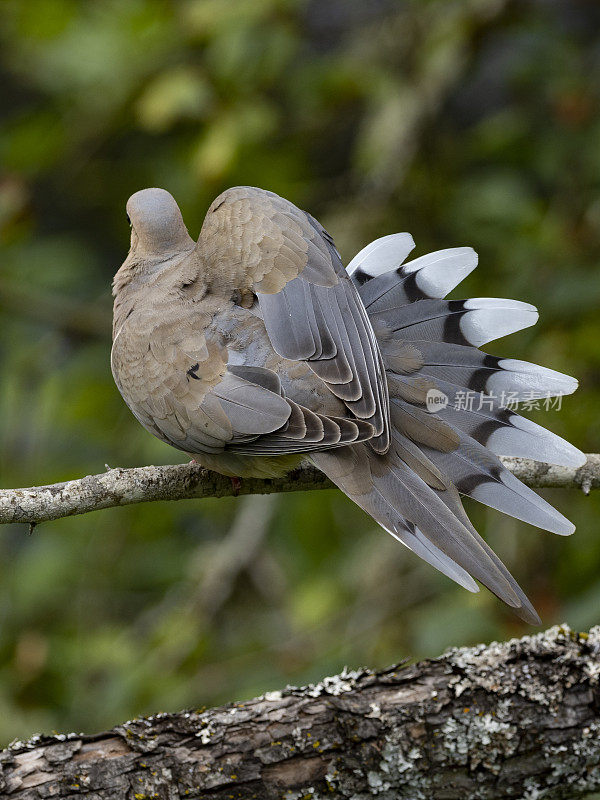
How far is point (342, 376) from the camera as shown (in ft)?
7.62

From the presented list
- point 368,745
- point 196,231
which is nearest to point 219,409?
point 368,745

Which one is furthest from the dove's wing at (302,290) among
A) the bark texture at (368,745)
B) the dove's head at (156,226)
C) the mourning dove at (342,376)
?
the bark texture at (368,745)

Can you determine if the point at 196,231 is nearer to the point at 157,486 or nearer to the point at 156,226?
the point at 156,226

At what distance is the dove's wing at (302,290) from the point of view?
232 cm

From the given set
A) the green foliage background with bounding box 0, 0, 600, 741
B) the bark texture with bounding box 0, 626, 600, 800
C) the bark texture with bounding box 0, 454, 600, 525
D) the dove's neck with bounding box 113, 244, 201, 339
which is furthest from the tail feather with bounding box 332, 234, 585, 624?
the green foliage background with bounding box 0, 0, 600, 741

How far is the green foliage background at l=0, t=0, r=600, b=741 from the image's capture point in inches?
142

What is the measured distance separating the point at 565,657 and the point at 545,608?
1154 millimetres

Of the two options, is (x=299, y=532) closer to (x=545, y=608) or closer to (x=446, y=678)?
(x=545, y=608)

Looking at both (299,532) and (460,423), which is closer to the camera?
(460,423)

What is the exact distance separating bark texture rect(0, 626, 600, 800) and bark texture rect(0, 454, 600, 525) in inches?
19.4

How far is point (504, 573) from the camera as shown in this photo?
2127 millimetres

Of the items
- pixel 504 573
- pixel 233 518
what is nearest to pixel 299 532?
pixel 233 518

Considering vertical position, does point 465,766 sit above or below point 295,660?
below

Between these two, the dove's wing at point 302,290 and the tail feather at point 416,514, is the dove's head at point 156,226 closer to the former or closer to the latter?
the dove's wing at point 302,290
